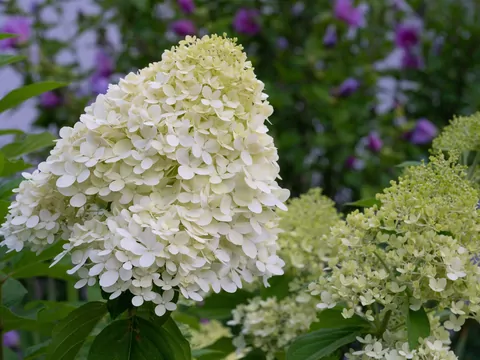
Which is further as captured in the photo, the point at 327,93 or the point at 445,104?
the point at 445,104

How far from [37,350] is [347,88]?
5.94 ft

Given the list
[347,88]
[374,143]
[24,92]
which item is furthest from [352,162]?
[24,92]

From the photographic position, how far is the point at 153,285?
2.75 ft

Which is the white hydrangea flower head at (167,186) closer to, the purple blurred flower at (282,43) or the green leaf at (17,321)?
the green leaf at (17,321)

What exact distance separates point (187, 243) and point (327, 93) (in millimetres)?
1895

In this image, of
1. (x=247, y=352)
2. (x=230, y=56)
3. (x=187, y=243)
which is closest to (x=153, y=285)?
(x=187, y=243)

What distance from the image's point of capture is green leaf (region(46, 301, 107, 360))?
912 millimetres

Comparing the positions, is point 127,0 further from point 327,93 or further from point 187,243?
point 187,243

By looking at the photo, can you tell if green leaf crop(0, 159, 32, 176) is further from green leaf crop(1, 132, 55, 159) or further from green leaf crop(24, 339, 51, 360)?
green leaf crop(24, 339, 51, 360)

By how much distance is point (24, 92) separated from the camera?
118cm

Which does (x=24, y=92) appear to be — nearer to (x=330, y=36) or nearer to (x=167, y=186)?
(x=167, y=186)

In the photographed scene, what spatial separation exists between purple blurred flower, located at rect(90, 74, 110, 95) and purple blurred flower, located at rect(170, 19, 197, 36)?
0.34 m

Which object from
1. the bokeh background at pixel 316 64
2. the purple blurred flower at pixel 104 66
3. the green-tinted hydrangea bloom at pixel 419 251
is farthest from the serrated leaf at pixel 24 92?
the purple blurred flower at pixel 104 66

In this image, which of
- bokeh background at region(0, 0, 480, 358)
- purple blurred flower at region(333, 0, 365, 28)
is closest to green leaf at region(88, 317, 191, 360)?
bokeh background at region(0, 0, 480, 358)
